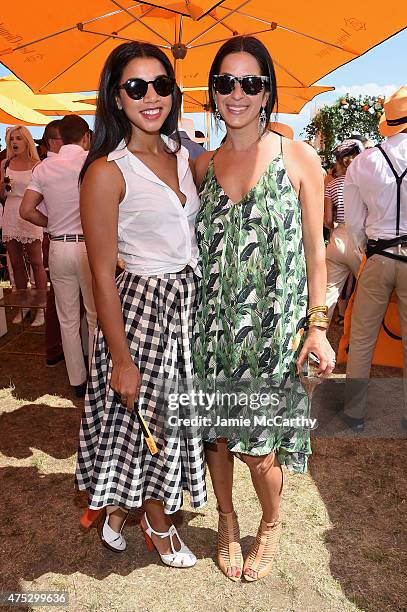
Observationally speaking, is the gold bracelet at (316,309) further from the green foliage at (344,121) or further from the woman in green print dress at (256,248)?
the green foliage at (344,121)

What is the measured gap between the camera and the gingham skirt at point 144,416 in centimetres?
207

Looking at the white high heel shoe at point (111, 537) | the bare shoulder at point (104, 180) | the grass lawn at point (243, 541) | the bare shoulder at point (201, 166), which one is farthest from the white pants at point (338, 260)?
the bare shoulder at point (104, 180)

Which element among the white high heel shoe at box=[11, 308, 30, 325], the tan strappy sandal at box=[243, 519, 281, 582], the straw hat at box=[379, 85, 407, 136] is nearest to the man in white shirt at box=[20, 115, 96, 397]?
the tan strappy sandal at box=[243, 519, 281, 582]

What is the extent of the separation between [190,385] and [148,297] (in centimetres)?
40

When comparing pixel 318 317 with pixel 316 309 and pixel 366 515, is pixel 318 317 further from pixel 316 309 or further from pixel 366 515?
pixel 366 515

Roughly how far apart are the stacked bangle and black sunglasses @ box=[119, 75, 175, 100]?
0.99 meters

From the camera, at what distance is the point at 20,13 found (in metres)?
4.11

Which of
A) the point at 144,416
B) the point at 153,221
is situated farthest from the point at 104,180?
the point at 144,416

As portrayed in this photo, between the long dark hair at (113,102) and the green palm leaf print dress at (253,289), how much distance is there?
→ 15.1 inches

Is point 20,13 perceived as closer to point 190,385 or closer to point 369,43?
point 369,43

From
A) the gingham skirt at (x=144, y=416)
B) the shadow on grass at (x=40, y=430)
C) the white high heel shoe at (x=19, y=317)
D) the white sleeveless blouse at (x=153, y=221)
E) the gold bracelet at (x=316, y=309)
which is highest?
the white sleeveless blouse at (x=153, y=221)

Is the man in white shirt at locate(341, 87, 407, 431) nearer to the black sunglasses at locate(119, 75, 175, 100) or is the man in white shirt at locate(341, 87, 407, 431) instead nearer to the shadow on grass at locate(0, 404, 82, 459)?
the black sunglasses at locate(119, 75, 175, 100)

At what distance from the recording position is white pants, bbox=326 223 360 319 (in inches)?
178

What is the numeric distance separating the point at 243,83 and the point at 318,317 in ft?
3.01
